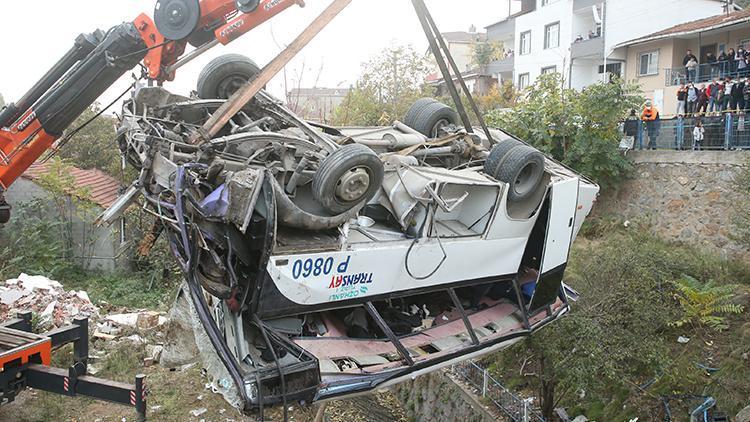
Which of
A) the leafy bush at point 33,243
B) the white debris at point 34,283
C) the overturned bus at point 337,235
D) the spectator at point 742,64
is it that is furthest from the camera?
the spectator at point 742,64

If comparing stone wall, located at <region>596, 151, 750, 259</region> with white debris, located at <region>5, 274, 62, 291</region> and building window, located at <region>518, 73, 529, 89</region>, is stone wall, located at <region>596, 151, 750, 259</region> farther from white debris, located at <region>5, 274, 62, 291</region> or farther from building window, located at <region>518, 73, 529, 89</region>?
building window, located at <region>518, 73, 529, 89</region>

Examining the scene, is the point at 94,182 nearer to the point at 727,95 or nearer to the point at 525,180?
the point at 525,180

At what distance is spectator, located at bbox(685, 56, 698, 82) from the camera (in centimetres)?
1454

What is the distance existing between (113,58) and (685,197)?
10.5 metres

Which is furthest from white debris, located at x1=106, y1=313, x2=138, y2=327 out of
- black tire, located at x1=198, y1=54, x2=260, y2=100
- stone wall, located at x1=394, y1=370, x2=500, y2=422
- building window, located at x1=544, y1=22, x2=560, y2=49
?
building window, located at x1=544, y1=22, x2=560, y2=49

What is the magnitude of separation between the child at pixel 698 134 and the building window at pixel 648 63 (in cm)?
672

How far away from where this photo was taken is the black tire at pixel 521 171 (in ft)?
18.0

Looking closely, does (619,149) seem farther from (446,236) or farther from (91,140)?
A: (91,140)

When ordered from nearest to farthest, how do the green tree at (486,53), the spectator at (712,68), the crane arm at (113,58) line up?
the crane arm at (113,58), the spectator at (712,68), the green tree at (486,53)

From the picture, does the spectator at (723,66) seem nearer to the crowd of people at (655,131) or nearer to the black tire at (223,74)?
the crowd of people at (655,131)

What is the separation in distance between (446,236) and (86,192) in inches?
446

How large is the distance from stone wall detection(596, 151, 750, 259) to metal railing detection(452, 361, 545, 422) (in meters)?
5.09

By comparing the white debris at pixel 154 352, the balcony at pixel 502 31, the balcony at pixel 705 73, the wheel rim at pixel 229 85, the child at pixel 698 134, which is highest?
the balcony at pixel 502 31

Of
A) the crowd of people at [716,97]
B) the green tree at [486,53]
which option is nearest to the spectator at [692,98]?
the crowd of people at [716,97]
